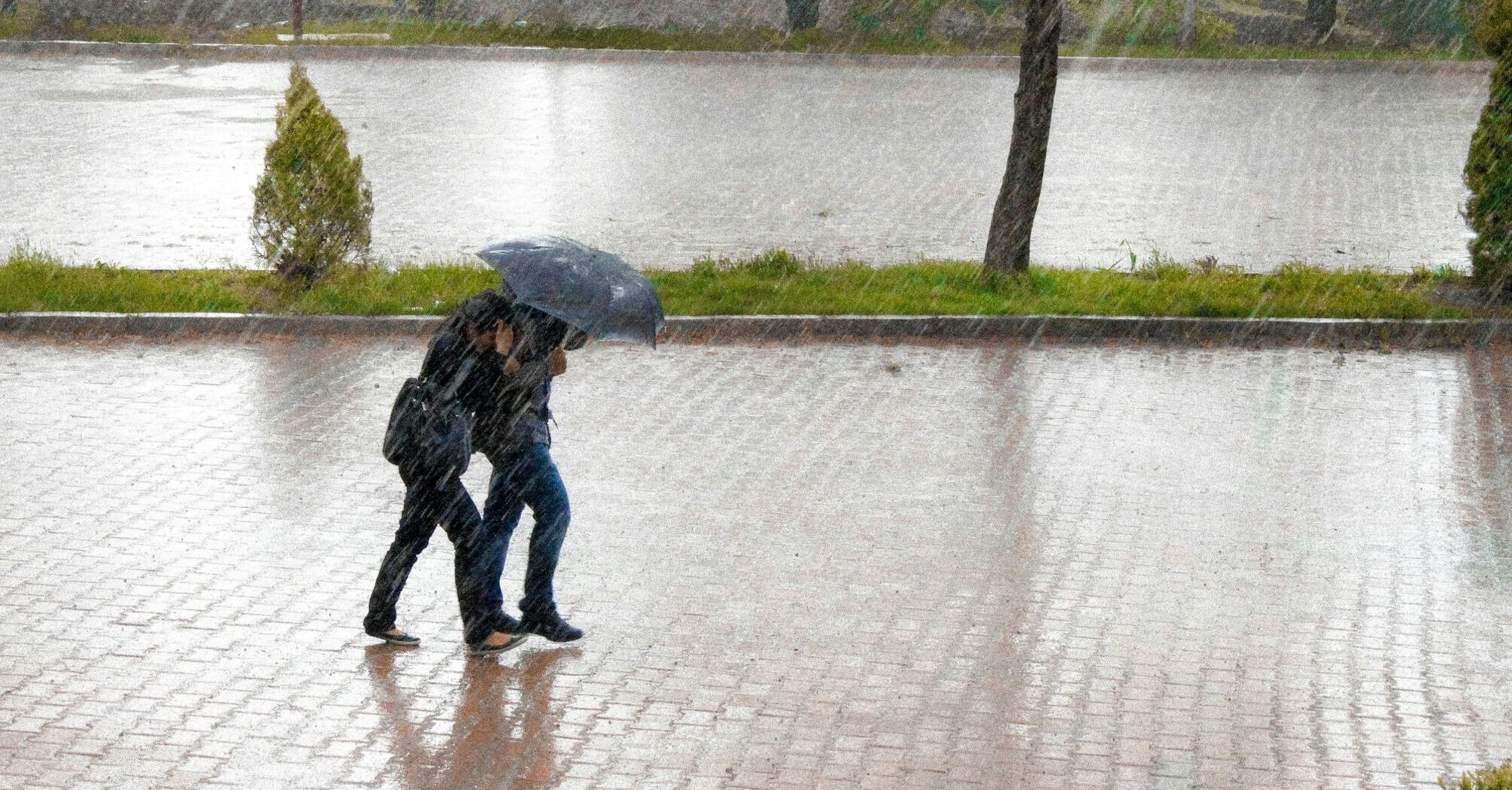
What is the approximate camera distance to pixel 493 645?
6.90 metres

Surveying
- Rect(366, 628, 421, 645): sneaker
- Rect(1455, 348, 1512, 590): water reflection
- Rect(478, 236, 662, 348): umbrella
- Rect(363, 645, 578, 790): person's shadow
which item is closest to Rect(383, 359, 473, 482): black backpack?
Rect(478, 236, 662, 348): umbrella

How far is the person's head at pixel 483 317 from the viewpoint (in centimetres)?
659

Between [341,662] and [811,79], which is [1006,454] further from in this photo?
[811,79]

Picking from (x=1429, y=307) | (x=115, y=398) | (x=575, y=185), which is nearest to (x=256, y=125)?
(x=575, y=185)

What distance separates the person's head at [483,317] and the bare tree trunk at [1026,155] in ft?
23.6

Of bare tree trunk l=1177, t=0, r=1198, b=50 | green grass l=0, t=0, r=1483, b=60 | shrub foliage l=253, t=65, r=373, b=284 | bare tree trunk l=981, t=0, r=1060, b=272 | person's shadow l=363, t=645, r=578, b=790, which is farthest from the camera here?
bare tree trunk l=1177, t=0, r=1198, b=50

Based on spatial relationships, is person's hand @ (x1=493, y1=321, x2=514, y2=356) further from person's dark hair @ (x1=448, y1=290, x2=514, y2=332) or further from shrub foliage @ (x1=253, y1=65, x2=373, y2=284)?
shrub foliage @ (x1=253, y1=65, x2=373, y2=284)

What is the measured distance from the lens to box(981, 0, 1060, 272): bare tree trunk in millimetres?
13352

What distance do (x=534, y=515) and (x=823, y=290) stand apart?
624 cm

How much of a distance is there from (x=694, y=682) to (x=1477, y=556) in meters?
3.81

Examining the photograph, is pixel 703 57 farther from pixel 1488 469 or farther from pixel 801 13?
pixel 1488 469

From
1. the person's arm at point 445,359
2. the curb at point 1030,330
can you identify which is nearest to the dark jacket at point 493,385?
the person's arm at point 445,359

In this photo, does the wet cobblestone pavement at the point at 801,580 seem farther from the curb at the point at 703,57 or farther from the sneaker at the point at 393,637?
the curb at the point at 703,57

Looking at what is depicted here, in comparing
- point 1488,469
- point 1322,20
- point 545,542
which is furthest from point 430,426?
point 1322,20
